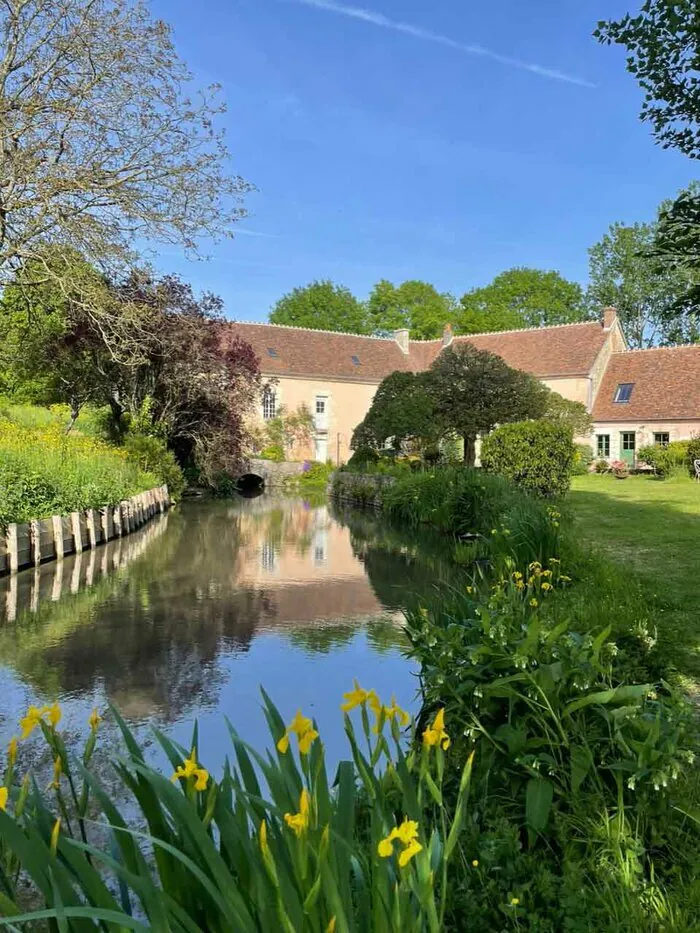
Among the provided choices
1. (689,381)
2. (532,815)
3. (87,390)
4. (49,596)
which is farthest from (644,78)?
(689,381)

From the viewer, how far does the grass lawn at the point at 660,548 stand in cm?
479

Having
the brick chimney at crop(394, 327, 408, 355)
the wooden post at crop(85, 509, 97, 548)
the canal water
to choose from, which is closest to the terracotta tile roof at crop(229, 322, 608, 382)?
the brick chimney at crop(394, 327, 408, 355)

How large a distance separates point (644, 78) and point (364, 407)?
36967mm

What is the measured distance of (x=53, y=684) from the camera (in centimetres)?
493

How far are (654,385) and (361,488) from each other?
19.5 meters

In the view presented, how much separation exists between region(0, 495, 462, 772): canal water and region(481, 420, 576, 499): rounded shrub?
12.0ft

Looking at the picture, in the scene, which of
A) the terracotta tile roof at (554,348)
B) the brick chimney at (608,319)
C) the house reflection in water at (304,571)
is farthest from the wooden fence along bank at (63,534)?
the brick chimney at (608,319)

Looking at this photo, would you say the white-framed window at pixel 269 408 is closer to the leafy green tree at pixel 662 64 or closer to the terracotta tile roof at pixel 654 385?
the terracotta tile roof at pixel 654 385

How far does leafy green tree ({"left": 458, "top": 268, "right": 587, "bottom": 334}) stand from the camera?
54969 mm

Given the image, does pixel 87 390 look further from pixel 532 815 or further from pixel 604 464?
pixel 604 464

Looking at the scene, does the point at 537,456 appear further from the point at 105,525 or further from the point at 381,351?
the point at 381,351

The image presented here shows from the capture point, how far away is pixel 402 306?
58062 mm

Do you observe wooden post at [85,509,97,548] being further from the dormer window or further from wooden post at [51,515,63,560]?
the dormer window

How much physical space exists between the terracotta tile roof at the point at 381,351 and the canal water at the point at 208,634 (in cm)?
2702
